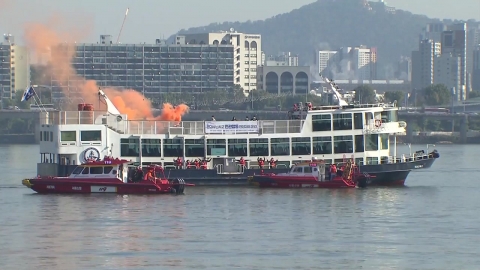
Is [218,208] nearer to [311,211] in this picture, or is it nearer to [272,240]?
[311,211]

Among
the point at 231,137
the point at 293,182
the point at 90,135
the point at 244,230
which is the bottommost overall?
the point at 244,230

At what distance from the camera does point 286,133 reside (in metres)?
78.8

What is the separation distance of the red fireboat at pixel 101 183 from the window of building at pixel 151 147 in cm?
494

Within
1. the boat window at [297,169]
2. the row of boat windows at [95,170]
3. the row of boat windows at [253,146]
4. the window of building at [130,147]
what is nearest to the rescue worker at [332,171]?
the boat window at [297,169]

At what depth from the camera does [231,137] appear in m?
78.2

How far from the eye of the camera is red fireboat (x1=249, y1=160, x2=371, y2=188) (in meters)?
75.9

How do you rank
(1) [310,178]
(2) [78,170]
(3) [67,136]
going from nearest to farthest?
(2) [78,170] < (3) [67,136] < (1) [310,178]

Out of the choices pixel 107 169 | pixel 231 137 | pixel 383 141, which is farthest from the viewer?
pixel 383 141

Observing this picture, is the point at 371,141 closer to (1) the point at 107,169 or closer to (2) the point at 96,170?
(1) the point at 107,169

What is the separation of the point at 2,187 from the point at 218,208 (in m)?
→ 21.1

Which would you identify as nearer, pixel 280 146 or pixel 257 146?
pixel 257 146

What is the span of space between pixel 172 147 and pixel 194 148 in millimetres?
1426

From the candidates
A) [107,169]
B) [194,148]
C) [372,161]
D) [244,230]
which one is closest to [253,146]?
[194,148]

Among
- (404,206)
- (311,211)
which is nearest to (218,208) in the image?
(311,211)
